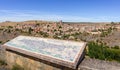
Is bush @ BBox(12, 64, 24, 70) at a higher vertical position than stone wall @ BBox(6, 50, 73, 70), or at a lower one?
lower

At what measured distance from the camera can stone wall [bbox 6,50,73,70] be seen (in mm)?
5312

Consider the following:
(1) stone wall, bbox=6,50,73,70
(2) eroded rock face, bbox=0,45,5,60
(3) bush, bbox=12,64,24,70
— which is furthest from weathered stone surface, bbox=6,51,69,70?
(2) eroded rock face, bbox=0,45,5,60

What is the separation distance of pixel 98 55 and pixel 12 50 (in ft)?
17.0

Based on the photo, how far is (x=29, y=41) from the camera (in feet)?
23.2

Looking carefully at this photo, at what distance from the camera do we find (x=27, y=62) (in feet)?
20.2

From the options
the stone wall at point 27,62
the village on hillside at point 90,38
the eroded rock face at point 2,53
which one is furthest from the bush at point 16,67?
the eroded rock face at point 2,53

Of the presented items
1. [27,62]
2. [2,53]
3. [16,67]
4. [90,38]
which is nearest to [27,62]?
[27,62]

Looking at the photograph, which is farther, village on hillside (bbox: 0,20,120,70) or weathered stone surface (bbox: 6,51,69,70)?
village on hillside (bbox: 0,20,120,70)

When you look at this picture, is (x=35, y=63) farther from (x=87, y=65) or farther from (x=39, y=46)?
(x=87, y=65)

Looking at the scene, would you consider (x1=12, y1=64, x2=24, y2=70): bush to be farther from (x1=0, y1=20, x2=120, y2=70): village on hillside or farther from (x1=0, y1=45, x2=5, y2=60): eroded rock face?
(x1=0, y1=45, x2=5, y2=60): eroded rock face

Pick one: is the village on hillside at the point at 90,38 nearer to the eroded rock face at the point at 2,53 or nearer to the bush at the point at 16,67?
the eroded rock face at the point at 2,53

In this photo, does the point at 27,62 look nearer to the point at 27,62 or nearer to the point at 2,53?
the point at 27,62

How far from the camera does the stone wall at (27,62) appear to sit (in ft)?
17.4

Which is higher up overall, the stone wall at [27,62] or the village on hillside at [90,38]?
the stone wall at [27,62]
